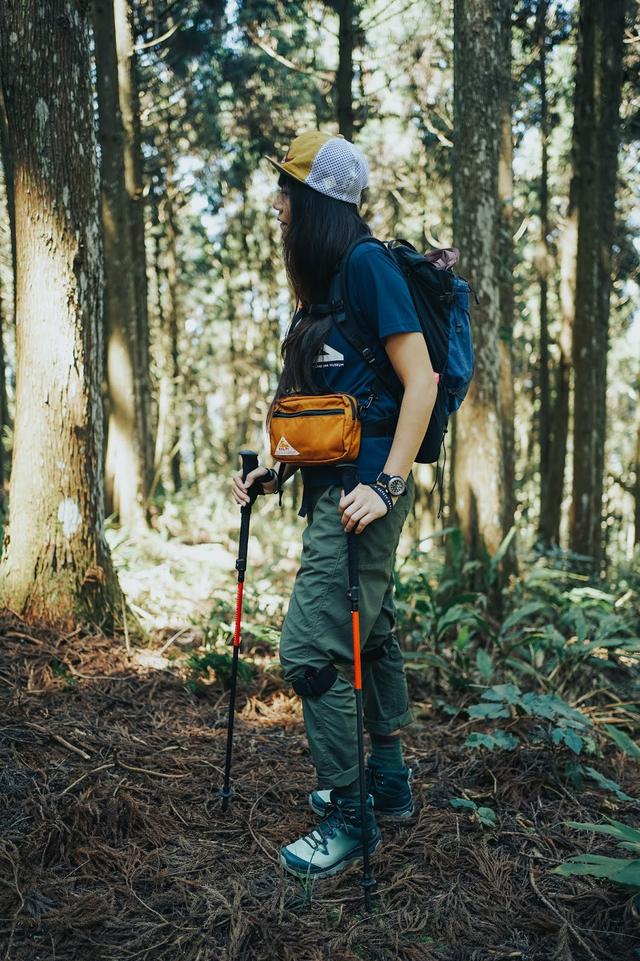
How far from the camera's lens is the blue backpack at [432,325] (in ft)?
9.37

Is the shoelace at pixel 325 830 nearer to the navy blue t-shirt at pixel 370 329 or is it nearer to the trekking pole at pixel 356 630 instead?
the trekking pole at pixel 356 630

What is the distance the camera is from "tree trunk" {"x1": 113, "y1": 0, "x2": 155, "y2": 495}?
32.2 feet

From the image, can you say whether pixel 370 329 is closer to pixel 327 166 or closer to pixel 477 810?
pixel 327 166

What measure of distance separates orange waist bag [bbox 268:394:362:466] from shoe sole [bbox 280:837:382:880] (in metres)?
1.46

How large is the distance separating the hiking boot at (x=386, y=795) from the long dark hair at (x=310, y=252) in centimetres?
164

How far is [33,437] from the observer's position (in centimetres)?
445

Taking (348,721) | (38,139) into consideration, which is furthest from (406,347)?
(38,139)

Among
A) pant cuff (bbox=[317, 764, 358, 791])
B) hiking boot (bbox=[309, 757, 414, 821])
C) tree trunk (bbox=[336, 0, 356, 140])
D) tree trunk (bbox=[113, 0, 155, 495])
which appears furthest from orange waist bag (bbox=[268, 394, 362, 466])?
tree trunk (bbox=[336, 0, 356, 140])

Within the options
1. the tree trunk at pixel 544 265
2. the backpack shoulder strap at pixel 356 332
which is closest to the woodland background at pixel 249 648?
the backpack shoulder strap at pixel 356 332

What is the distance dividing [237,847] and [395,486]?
152 centimetres

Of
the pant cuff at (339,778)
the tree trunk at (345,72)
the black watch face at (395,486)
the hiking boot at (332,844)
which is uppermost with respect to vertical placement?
the tree trunk at (345,72)

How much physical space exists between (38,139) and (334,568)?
3246 mm

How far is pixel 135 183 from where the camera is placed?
11.1 metres

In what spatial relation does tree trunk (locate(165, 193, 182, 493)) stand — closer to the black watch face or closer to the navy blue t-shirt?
the navy blue t-shirt
